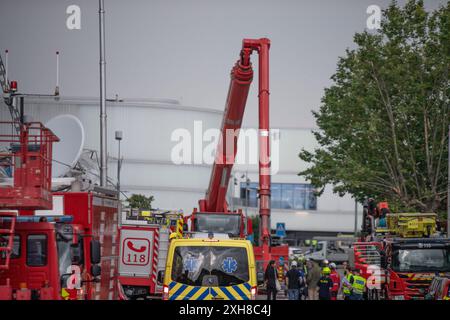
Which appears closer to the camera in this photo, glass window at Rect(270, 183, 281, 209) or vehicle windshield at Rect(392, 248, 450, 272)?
vehicle windshield at Rect(392, 248, 450, 272)

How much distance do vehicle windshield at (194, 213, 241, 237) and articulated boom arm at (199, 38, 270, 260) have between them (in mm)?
2295

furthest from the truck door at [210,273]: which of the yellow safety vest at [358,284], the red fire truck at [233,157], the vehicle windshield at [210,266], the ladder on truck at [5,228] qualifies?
the yellow safety vest at [358,284]

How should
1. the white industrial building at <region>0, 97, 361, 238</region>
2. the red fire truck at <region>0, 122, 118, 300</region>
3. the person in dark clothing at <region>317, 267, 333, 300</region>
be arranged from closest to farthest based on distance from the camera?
the red fire truck at <region>0, 122, 118, 300</region> → the person in dark clothing at <region>317, 267, 333, 300</region> → the white industrial building at <region>0, 97, 361, 238</region>

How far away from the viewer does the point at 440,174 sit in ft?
158

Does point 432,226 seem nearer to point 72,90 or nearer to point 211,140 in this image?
point 211,140

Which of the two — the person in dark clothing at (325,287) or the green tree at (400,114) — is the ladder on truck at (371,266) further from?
the green tree at (400,114)

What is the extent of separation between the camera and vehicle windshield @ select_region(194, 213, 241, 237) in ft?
111

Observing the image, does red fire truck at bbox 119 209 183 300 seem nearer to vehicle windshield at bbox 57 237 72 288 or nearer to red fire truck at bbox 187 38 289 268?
red fire truck at bbox 187 38 289 268

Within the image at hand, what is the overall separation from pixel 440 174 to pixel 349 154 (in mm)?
4944

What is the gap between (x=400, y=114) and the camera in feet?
154

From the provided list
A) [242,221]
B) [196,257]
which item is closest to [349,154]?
[242,221]

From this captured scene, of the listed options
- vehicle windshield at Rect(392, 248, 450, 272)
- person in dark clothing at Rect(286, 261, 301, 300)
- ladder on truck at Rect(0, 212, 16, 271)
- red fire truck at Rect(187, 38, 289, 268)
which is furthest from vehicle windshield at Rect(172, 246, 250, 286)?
person in dark clothing at Rect(286, 261, 301, 300)

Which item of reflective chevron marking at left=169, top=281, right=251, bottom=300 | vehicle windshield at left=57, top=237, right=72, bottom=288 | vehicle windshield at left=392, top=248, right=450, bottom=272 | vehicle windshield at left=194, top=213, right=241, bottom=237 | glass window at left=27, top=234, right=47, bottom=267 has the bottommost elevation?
vehicle windshield at left=392, top=248, right=450, bottom=272

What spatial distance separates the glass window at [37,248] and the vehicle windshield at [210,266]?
131 inches
